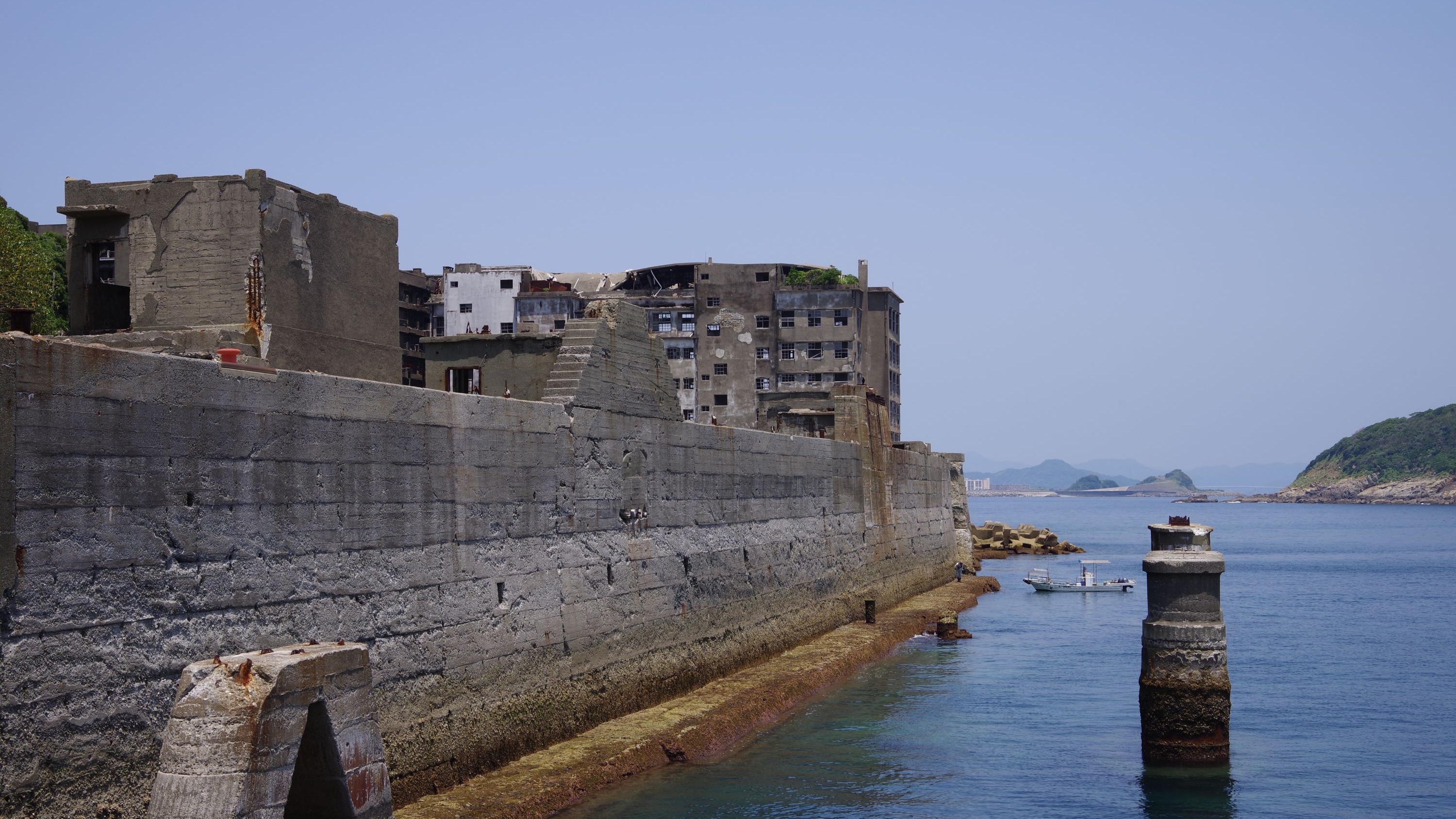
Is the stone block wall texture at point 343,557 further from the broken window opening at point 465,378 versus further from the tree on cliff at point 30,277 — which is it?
the tree on cliff at point 30,277

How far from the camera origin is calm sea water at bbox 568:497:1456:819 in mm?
15539

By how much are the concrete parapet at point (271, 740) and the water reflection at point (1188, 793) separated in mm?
9871

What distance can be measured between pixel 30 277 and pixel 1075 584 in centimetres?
3451

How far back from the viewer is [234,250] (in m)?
16.4

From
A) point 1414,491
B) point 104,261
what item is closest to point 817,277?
point 104,261

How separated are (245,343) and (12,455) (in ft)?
25.7

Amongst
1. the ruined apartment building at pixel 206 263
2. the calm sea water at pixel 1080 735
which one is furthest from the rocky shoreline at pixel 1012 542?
the ruined apartment building at pixel 206 263

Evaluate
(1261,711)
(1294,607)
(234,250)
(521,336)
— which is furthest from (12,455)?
(1294,607)

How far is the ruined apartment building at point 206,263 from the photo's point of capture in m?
16.4

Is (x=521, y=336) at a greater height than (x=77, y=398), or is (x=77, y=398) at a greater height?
(x=521, y=336)

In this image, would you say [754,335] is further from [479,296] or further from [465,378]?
[465,378]

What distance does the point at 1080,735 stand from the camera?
2008 cm

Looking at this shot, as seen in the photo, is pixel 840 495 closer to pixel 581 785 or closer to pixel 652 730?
pixel 652 730

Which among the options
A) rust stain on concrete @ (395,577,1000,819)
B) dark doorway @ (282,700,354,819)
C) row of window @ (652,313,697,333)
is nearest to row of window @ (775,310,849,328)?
row of window @ (652,313,697,333)
